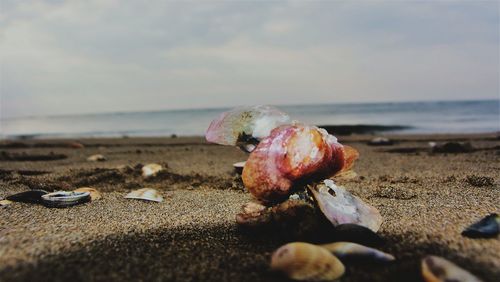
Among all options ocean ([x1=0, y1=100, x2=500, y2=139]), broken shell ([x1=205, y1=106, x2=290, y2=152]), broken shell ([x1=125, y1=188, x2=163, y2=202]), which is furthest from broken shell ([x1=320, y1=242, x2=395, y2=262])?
ocean ([x1=0, y1=100, x2=500, y2=139])

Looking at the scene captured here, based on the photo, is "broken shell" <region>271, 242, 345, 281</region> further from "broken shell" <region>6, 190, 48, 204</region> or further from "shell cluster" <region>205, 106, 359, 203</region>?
"broken shell" <region>6, 190, 48, 204</region>

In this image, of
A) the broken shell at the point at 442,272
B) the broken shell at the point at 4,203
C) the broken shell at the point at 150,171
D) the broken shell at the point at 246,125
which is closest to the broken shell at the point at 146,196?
the broken shell at the point at 4,203

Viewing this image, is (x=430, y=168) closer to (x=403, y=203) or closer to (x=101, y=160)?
(x=403, y=203)

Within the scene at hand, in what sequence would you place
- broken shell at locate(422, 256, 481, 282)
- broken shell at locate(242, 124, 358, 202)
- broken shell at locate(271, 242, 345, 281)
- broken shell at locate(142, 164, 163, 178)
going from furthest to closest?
broken shell at locate(142, 164, 163, 178) < broken shell at locate(242, 124, 358, 202) < broken shell at locate(271, 242, 345, 281) < broken shell at locate(422, 256, 481, 282)

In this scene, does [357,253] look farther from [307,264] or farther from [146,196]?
[146,196]

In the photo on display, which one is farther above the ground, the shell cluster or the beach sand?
the shell cluster

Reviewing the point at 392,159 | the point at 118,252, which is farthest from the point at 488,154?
the point at 118,252

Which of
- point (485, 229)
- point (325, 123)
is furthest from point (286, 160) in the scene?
point (325, 123)

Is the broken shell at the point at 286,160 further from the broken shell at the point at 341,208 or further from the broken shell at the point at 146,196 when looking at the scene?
the broken shell at the point at 146,196
